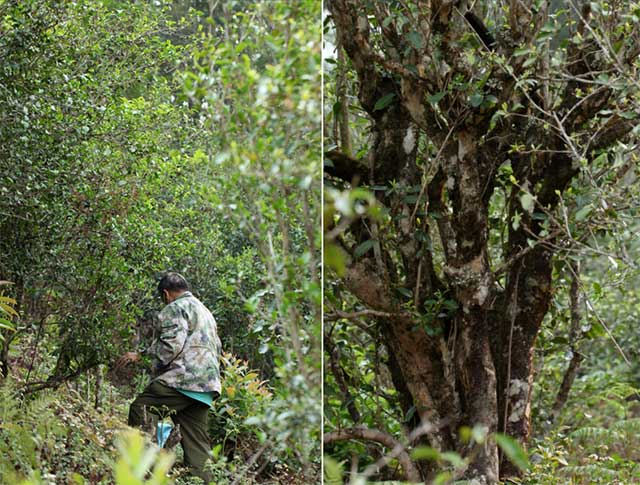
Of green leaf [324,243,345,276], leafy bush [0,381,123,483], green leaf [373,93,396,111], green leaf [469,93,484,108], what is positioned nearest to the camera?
leafy bush [0,381,123,483]

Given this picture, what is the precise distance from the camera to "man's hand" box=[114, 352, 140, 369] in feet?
5.36

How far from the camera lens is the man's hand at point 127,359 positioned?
163cm

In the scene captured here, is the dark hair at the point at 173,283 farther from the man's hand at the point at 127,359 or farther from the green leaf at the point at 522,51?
the green leaf at the point at 522,51

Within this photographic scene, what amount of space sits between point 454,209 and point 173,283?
1023 mm

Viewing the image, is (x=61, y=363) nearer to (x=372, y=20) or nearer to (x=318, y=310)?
(x=318, y=310)

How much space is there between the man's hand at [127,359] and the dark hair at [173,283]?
0.13m

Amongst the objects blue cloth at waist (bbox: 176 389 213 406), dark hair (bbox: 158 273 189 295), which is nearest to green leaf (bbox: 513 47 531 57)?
dark hair (bbox: 158 273 189 295)

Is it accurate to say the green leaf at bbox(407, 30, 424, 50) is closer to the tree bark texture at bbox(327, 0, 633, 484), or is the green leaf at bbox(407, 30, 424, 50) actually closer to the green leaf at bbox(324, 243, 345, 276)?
the tree bark texture at bbox(327, 0, 633, 484)

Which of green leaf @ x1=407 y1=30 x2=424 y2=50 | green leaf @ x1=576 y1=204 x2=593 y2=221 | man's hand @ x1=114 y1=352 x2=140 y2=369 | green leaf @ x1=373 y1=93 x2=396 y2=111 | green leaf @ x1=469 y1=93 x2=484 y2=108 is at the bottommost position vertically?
man's hand @ x1=114 y1=352 x2=140 y2=369

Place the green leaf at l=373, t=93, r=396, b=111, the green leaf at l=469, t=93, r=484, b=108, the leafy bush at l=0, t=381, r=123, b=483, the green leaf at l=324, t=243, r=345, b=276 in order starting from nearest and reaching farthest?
the leafy bush at l=0, t=381, r=123, b=483
the green leaf at l=324, t=243, r=345, b=276
the green leaf at l=469, t=93, r=484, b=108
the green leaf at l=373, t=93, r=396, b=111

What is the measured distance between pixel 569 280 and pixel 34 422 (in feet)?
6.77

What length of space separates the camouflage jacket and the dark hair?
0.02 m

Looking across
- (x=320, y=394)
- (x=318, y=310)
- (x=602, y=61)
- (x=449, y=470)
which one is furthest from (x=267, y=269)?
(x=602, y=61)

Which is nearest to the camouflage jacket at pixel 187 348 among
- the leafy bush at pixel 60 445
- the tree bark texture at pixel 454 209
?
the leafy bush at pixel 60 445
